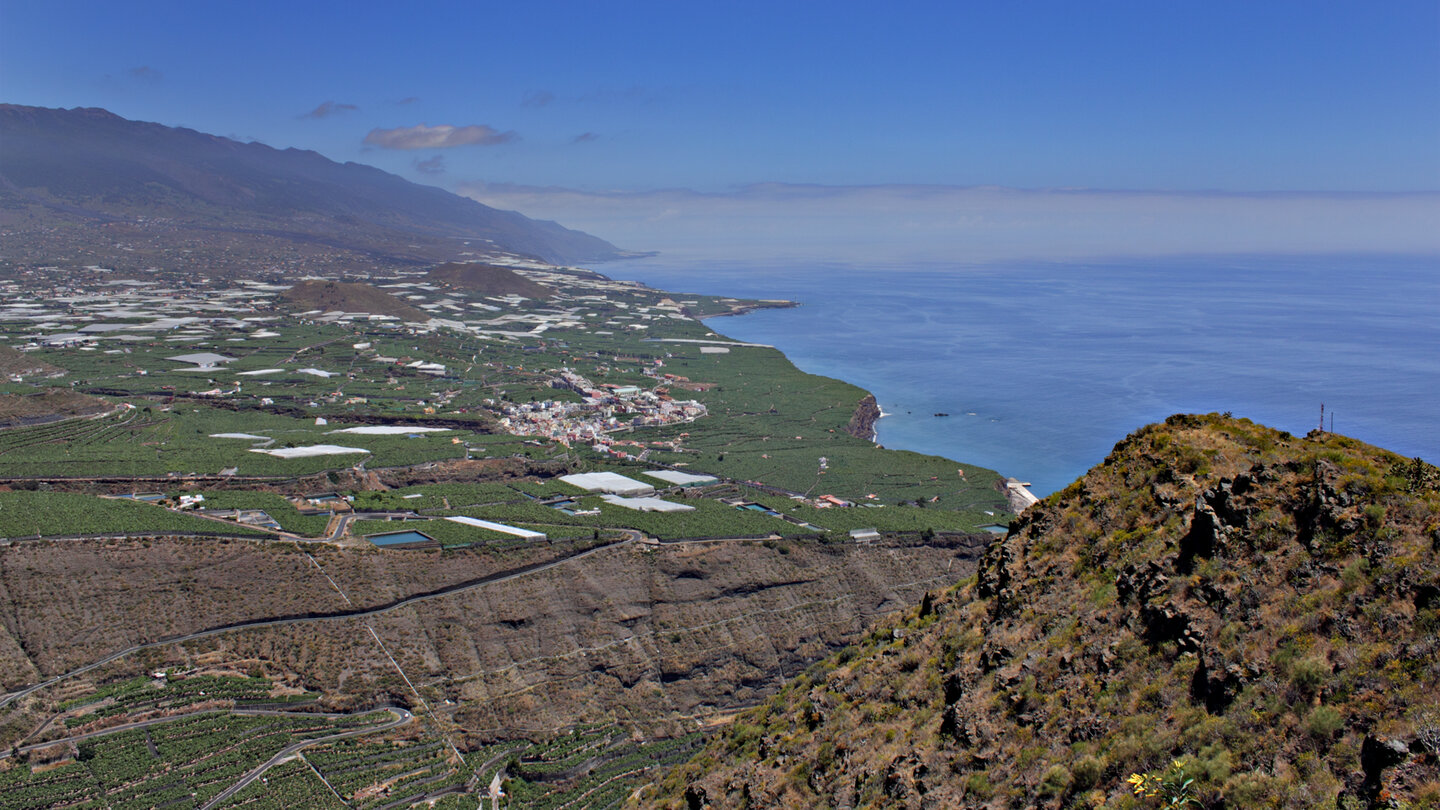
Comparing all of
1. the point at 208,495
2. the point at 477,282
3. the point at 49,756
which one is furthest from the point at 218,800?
the point at 477,282

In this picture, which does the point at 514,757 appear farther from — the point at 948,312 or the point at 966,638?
the point at 948,312

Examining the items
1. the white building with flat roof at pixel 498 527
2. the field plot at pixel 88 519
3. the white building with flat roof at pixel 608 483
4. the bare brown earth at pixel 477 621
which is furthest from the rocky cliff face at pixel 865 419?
Result: the field plot at pixel 88 519

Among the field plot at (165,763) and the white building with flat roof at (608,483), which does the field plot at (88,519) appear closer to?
the field plot at (165,763)

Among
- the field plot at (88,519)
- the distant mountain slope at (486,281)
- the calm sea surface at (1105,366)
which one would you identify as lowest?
the field plot at (88,519)

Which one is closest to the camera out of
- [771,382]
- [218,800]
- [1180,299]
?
[218,800]

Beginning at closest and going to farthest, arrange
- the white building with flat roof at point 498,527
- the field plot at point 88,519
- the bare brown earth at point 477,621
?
the bare brown earth at point 477,621 → the field plot at point 88,519 → the white building with flat roof at point 498,527

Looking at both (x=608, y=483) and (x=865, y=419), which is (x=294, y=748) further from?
(x=865, y=419)

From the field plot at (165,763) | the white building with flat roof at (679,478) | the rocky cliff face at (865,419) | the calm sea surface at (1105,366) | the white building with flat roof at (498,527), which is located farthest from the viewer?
the rocky cliff face at (865,419)
